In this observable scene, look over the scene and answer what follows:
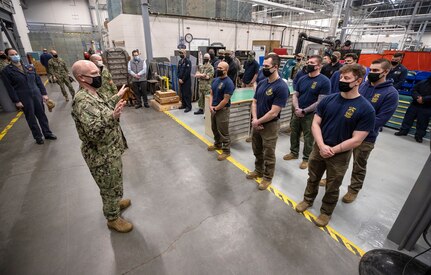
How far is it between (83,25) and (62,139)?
781 inches

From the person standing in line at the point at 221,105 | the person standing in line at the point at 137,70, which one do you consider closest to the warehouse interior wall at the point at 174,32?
the person standing in line at the point at 137,70

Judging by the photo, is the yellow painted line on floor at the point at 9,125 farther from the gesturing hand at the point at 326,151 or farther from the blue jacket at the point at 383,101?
the blue jacket at the point at 383,101

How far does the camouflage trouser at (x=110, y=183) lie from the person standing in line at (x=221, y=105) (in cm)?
206

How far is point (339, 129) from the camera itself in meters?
2.20

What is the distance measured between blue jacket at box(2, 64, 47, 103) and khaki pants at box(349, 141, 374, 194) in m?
6.15

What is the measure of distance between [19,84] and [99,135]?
3.79 m

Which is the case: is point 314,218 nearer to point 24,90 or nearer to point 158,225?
point 158,225

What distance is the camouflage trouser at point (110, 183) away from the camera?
2150mm

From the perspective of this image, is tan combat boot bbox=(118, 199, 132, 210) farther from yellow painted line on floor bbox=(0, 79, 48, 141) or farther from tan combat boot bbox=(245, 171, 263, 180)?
yellow painted line on floor bbox=(0, 79, 48, 141)

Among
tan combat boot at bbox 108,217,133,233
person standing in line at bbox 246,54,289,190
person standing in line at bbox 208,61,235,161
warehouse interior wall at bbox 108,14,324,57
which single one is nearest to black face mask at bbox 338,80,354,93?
person standing in line at bbox 246,54,289,190

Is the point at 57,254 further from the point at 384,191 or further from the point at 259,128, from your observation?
the point at 384,191

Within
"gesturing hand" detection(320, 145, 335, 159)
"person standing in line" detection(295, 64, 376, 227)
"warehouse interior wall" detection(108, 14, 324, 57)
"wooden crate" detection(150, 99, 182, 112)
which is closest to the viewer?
"person standing in line" detection(295, 64, 376, 227)

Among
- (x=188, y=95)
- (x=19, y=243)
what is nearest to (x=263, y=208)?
(x=19, y=243)

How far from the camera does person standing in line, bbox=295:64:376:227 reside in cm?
206
